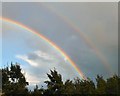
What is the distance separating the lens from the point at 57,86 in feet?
144

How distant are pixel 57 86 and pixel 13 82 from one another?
29.2 feet

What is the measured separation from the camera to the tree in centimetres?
4447

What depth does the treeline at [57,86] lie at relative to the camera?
39.7 m

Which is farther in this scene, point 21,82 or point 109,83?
point 21,82

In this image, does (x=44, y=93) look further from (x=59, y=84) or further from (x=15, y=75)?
(x=15, y=75)

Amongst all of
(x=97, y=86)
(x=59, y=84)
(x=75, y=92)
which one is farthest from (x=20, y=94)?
(x=97, y=86)

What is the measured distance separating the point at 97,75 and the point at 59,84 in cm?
630

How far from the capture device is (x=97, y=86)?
41.4 meters

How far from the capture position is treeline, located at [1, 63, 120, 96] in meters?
39.7

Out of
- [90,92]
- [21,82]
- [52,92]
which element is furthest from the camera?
[21,82]

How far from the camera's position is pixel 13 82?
48219 mm

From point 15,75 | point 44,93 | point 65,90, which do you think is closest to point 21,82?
point 15,75

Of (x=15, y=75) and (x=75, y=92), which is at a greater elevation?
(x=15, y=75)

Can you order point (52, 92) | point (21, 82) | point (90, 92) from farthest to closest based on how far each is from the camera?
point (21, 82) → point (52, 92) → point (90, 92)
